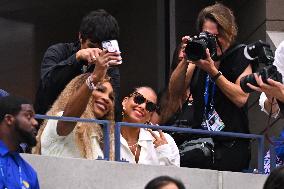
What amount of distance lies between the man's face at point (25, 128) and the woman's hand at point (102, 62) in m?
1.03

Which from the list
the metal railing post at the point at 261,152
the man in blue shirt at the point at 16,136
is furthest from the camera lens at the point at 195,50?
the man in blue shirt at the point at 16,136

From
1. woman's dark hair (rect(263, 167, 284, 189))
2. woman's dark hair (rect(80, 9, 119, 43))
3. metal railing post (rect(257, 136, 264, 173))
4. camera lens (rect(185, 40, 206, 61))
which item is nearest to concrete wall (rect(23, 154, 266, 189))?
metal railing post (rect(257, 136, 264, 173))

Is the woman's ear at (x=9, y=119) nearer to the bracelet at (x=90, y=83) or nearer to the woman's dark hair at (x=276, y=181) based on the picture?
the bracelet at (x=90, y=83)

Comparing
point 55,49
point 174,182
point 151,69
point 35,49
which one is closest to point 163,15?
point 151,69

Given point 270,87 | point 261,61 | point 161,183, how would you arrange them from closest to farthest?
point 161,183 < point 270,87 < point 261,61

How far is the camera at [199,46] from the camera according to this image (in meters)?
9.86

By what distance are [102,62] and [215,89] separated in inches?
48.7

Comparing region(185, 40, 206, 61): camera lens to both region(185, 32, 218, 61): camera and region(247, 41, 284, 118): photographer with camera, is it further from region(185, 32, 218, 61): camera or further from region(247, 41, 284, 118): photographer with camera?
region(247, 41, 284, 118): photographer with camera

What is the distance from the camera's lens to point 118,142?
9.54m

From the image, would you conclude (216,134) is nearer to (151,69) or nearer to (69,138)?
(69,138)

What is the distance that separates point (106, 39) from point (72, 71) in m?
0.39

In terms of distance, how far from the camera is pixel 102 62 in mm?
9383

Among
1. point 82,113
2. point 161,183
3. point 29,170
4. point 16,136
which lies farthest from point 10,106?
point 161,183

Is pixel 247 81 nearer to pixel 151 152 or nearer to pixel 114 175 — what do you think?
pixel 151 152
